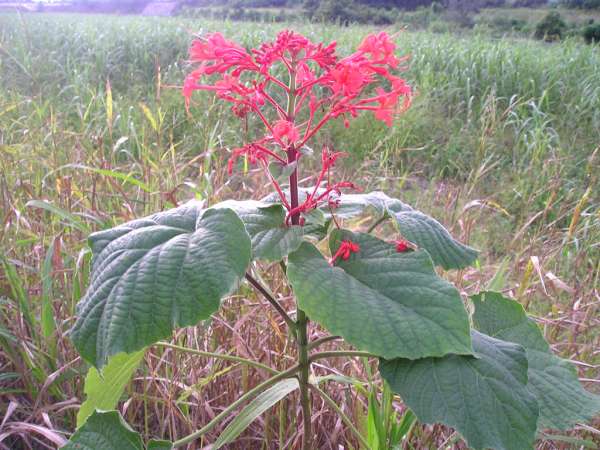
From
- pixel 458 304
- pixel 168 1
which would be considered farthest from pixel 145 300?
pixel 168 1

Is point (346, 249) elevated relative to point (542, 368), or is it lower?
elevated

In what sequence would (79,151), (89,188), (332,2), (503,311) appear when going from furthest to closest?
(332,2), (79,151), (89,188), (503,311)

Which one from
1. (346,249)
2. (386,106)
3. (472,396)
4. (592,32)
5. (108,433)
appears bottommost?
(592,32)

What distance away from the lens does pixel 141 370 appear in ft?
3.93

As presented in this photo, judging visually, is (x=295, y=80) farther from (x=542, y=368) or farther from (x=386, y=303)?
(x=542, y=368)

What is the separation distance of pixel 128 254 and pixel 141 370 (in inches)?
28.2

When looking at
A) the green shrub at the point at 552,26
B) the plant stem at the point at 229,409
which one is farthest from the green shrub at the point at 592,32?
the plant stem at the point at 229,409

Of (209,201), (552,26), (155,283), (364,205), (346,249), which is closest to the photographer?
(155,283)

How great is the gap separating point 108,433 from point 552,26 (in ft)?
23.0

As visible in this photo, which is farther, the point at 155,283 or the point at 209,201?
the point at 209,201

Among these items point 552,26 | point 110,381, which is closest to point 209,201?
point 110,381

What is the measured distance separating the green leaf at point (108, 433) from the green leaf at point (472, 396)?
1.09 ft

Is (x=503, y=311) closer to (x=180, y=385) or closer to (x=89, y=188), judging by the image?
(x=180, y=385)

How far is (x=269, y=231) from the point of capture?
656 millimetres
